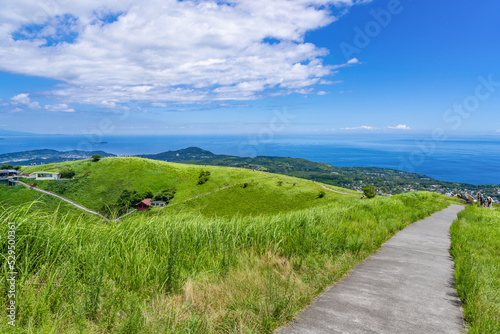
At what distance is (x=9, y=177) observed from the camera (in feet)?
427

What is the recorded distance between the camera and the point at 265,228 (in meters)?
6.62

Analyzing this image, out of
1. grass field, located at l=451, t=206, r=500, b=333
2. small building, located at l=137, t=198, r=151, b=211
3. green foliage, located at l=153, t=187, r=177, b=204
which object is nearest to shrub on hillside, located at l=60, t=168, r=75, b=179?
small building, located at l=137, t=198, r=151, b=211

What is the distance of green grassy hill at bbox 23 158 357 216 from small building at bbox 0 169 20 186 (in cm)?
1085

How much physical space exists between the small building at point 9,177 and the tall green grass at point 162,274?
16636cm

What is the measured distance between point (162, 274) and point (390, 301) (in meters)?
3.60

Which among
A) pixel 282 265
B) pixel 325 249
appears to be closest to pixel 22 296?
pixel 282 265

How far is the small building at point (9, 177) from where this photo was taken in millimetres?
127125

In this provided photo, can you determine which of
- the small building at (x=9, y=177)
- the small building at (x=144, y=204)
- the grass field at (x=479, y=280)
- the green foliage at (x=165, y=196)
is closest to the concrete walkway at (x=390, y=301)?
the grass field at (x=479, y=280)

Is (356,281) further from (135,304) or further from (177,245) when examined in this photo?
(135,304)

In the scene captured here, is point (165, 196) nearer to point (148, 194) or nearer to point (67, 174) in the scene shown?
point (148, 194)

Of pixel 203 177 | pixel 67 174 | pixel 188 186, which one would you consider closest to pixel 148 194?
pixel 188 186

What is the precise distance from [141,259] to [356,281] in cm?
387

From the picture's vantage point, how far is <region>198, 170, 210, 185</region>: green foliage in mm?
122412

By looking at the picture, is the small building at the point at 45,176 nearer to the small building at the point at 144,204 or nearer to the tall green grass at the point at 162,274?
the small building at the point at 144,204
